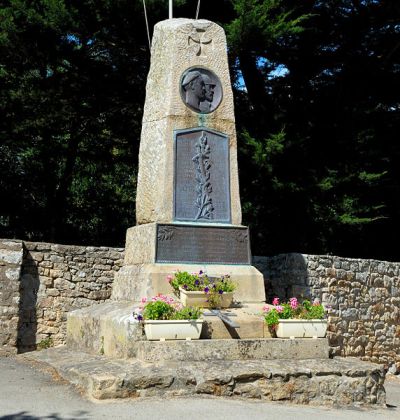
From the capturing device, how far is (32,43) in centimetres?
1281

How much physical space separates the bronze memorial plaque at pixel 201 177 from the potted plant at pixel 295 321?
1.46m

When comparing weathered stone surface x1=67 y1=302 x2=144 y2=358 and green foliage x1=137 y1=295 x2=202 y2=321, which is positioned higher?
green foliage x1=137 y1=295 x2=202 y2=321

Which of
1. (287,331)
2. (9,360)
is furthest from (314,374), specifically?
(9,360)

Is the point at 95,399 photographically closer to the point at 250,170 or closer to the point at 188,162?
the point at 188,162

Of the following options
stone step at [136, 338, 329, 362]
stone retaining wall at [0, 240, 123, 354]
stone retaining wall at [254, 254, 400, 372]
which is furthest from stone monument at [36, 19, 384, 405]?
stone retaining wall at [254, 254, 400, 372]

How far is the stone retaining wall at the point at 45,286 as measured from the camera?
32.3 feet

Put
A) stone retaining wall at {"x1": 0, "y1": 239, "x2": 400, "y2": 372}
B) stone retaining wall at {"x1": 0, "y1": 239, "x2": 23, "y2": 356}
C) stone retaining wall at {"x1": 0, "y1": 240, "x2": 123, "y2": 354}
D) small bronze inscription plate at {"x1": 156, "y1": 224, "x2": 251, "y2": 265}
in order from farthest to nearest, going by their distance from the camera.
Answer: stone retaining wall at {"x1": 0, "y1": 239, "x2": 400, "y2": 372} → stone retaining wall at {"x1": 0, "y1": 240, "x2": 123, "y2": 354} → stone retaining wall at {"x1": 0, "y1": 239, "x2": 23, "y2": 356} → small bronze inscription plate at {"x1": 156, "y1": 224, "x2": 251, "y2": 265}

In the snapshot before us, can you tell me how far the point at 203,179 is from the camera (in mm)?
7969

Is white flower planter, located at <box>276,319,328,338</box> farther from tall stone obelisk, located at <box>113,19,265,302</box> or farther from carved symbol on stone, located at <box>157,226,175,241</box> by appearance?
carved symbol on stone, located at <box>157,226,175,241</box>

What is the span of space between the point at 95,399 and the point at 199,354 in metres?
1.21

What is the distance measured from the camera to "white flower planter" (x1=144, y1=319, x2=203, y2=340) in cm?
618

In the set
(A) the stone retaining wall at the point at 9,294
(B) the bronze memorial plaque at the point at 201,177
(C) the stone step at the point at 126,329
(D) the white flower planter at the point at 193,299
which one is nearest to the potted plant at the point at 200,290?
(D) the white flower planter at the point at 193,299

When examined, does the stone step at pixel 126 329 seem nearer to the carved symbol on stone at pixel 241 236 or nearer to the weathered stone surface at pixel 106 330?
the weathered stone surface at pixel 106 330

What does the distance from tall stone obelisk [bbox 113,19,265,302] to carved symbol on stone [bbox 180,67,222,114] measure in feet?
0.04
